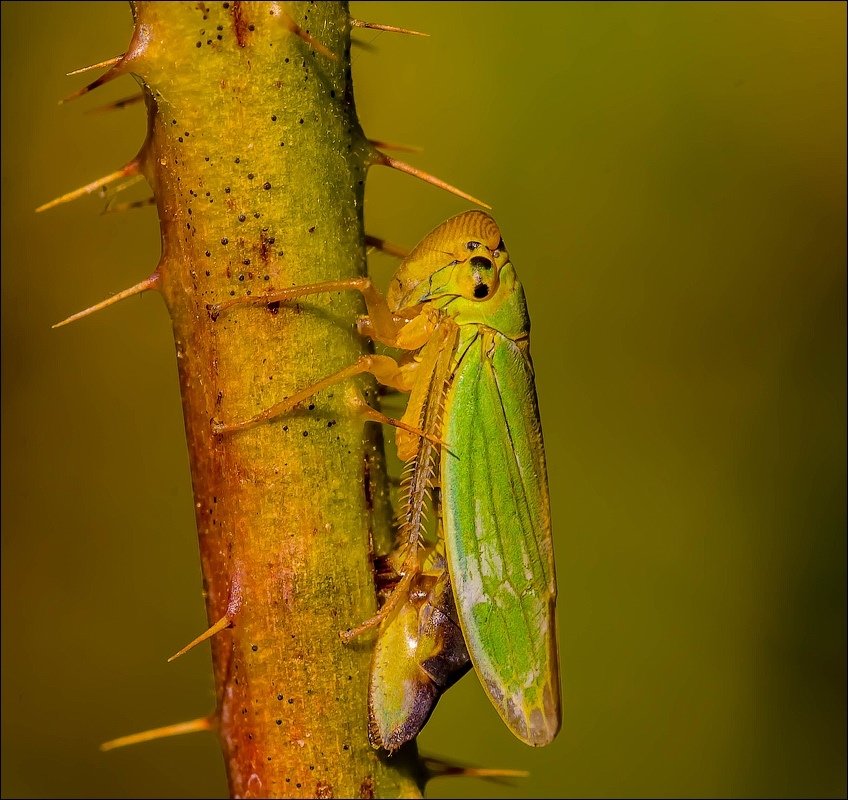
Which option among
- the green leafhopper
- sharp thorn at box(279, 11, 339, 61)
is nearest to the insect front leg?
the green leafhopper

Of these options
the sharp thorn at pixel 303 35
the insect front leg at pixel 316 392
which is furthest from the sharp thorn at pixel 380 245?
the sharp thorn at pixel 303 35

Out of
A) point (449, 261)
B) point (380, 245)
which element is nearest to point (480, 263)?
point (449, 261)

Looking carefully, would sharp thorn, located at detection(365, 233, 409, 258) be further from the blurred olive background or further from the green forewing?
the blurred olive background

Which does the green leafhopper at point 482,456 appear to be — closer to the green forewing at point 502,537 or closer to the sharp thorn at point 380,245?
the green forewing at point 502,537

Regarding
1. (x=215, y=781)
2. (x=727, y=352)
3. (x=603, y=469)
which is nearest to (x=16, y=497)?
(x=215, y=781)

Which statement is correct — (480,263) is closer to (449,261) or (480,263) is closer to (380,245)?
(449,261)

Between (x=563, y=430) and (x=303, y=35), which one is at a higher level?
(x=303, y=35)
